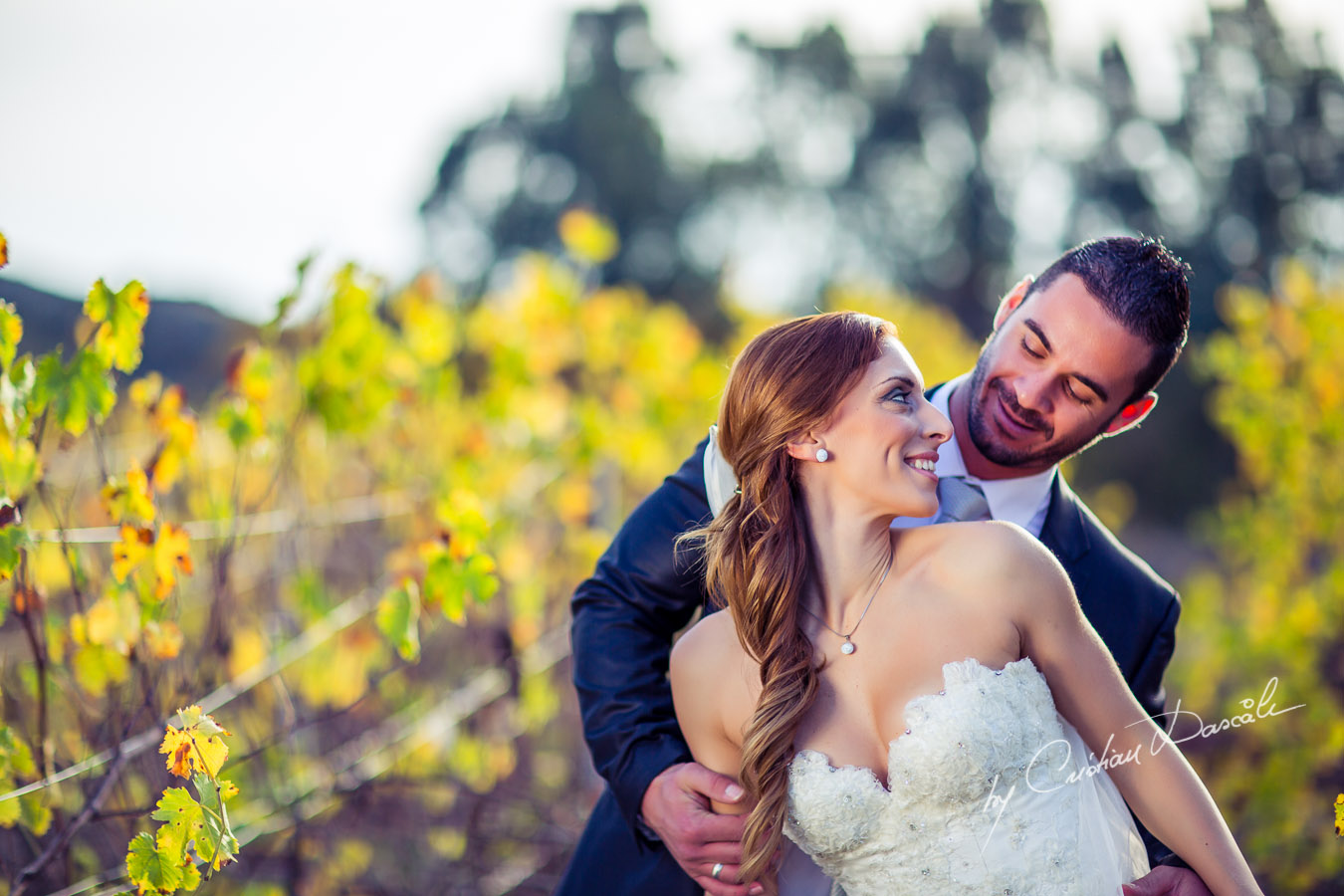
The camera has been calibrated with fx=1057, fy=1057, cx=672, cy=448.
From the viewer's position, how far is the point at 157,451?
9.44 feet

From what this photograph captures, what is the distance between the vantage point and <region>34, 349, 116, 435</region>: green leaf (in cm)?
239

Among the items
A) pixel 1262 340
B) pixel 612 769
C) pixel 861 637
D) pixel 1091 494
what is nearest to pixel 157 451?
pixel 612 769

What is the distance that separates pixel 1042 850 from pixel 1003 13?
86.4 ft

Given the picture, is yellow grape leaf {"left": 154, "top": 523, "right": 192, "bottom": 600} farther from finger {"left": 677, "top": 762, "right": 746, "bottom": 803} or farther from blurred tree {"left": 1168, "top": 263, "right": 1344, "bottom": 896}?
blurred tree {"left": 1168, "top": 263, "right": 1344, "bottom": 896}

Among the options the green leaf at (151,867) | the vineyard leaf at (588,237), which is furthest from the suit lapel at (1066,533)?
the vineyard leaf at (588,237)

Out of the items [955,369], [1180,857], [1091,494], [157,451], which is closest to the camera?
[1180,857]

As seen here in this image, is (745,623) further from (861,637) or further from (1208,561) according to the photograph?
(1208,561)

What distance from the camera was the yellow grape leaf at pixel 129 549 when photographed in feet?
8.39

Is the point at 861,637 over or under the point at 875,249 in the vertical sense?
over

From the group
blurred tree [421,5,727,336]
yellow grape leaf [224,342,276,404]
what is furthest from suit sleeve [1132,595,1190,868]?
blurred tree [421,5,727,336]

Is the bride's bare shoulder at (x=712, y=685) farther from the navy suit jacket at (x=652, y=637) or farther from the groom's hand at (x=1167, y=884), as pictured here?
the groom's hand at (x=1167, y=884)

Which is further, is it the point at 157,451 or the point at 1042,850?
the point at 157,451

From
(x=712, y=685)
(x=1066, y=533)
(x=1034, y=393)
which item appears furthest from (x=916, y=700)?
(x=1034, y=393)

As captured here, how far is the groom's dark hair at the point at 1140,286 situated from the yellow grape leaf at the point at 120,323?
7.68 feet
